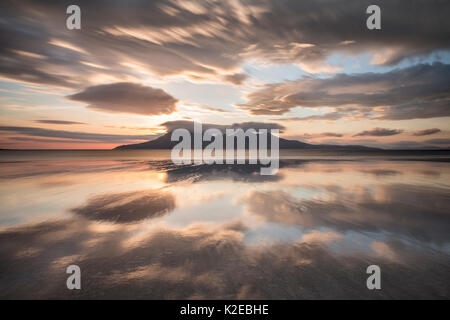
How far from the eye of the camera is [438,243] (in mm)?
6055

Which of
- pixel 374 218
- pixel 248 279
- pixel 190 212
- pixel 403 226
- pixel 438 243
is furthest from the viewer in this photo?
pixel 190 212

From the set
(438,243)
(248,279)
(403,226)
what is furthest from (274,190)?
(248,279)

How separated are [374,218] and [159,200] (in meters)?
9.60

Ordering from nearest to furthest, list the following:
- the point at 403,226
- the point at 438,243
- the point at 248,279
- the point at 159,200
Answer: the point at 248,279 < the point at 438,243 < the point at 403,226 < the point at 159,200

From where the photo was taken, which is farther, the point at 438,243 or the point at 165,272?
the point at 438,243

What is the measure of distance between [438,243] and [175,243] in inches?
290
